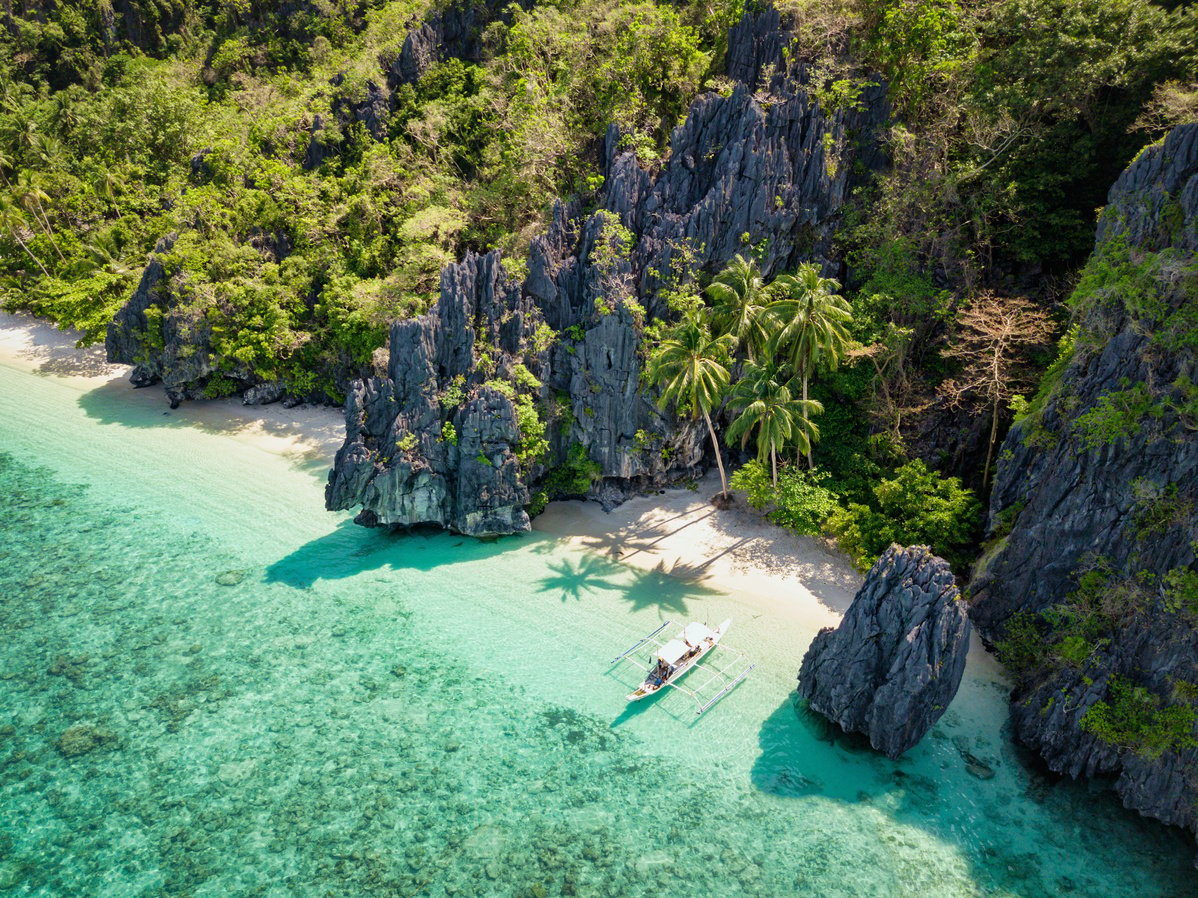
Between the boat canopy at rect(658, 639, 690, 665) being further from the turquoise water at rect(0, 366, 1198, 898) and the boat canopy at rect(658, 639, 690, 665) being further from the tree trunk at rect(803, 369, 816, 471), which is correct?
the tree trunk at rect(803, 369, 816, 471)

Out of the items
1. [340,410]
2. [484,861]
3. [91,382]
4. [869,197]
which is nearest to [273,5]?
[91,382]

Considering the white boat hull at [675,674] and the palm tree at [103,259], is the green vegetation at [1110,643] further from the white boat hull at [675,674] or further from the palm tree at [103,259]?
the palm tree at [103,259]

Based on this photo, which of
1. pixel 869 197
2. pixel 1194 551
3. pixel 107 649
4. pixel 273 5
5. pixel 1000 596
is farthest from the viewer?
pixel 273 5

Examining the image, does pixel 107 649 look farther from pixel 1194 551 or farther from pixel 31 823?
pixel 1194 551

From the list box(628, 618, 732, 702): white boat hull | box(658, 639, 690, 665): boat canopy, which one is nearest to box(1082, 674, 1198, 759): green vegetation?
box(628, 618, 732, 702): white boat hull

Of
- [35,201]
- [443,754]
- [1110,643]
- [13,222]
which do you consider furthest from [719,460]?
[13,222]

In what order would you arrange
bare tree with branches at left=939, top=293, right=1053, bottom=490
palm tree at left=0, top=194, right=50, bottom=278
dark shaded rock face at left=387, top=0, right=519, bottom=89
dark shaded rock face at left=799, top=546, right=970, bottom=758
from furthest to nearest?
palm tree at left=0, top=194, right=50, bottom=278 < dark shaded rock face at left=387, top=0, right=519, bottom=89 < bare tree with branches at left=939, top=293, right=1053, bottom=490 < dark shaded rock face at left=799, top=546, right=970, bottom=758
